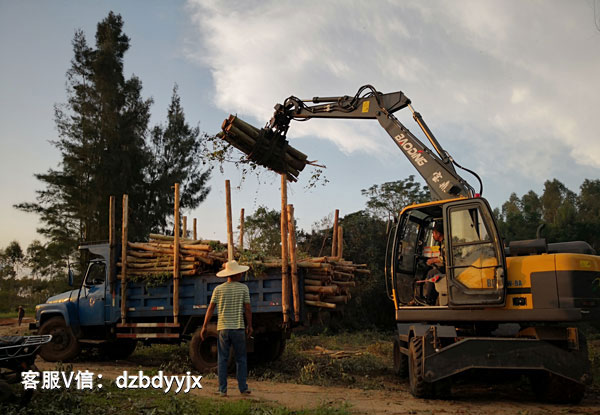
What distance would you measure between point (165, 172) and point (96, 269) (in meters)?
19.5

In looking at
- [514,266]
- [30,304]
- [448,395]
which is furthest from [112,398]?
[30,304]

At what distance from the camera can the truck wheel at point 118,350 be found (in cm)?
1180

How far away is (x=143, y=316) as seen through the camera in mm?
10570

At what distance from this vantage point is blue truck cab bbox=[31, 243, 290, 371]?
372 inches

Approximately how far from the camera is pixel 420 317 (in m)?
7.54

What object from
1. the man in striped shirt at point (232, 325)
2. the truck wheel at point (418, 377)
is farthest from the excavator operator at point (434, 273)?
the man in striped shirt at point (232, 325)

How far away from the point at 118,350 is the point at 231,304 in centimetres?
617

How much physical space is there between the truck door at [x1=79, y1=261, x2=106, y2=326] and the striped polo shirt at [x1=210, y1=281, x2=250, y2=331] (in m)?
4.80

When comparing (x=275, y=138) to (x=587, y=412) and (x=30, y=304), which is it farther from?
(x=30, y=304)

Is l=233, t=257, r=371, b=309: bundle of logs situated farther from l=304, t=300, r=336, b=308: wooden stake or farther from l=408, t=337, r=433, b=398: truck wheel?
l=408, t=337, r=433, b=398: truck wheel

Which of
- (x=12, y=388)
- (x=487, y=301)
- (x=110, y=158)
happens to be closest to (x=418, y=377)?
(x=487, y=301)

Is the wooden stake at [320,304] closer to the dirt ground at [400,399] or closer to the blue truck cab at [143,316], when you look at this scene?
the blue truck cab at [143,316]

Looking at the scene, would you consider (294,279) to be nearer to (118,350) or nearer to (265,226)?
(118,350)

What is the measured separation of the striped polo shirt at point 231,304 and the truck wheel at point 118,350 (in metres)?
5.57
